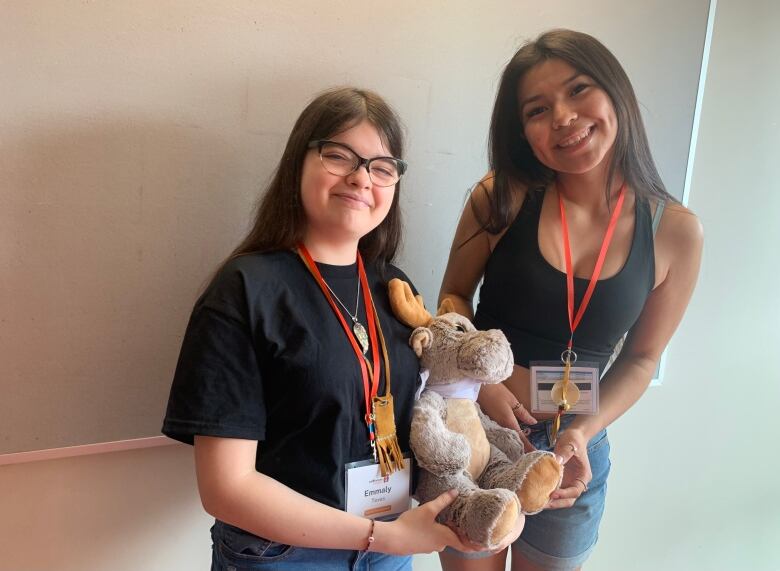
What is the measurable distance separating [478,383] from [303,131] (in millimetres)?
559

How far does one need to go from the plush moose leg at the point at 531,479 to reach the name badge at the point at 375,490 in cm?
15

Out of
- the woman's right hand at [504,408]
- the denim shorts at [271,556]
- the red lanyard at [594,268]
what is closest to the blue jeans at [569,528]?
the woman's right hand at [504,408]

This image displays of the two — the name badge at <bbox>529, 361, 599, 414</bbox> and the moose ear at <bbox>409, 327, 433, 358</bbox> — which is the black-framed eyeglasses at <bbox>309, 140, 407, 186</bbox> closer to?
the moose ear at <bbox>409, 327, 433, 358</bbox>

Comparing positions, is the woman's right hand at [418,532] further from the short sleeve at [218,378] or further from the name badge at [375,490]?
the short sleeve at [218,378]

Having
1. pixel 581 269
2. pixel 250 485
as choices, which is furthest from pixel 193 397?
pixel 581 269

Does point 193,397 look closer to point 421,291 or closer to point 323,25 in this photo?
point 421,291

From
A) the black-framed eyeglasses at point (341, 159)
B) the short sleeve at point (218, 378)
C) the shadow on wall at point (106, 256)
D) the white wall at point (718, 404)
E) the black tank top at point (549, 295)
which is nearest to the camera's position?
the short sleeve at point (218, 378)

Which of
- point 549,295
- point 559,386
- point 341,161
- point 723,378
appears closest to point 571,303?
point 549,295

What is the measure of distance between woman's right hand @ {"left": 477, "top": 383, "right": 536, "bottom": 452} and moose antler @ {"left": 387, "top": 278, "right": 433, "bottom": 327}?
24 cm

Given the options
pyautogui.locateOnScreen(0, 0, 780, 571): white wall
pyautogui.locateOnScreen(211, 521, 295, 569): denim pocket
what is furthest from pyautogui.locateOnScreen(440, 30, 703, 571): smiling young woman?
pyautogui.locateOnScreen(0, 0, 780, 571): white wall

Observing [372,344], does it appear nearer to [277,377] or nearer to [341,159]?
[277,377]

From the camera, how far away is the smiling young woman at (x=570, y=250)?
101cm

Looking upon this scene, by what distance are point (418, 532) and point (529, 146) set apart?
0.82m

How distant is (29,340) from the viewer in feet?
3.22
